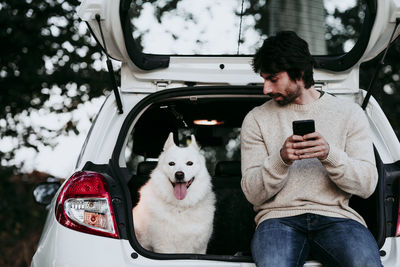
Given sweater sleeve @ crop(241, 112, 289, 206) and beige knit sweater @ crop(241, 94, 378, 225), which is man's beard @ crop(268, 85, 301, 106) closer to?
beige knit sweater @ crop(241, 94, 378, 225)

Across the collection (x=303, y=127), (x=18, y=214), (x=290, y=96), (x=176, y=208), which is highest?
(x=303, y=127)

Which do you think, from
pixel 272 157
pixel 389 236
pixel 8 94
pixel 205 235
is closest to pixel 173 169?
pixel 205 235

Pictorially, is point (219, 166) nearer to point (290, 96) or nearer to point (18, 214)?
point (290, 96)

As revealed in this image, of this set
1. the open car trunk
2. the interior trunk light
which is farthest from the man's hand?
the interior trunk light

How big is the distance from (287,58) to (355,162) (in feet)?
2.27

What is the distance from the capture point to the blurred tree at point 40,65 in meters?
7.88

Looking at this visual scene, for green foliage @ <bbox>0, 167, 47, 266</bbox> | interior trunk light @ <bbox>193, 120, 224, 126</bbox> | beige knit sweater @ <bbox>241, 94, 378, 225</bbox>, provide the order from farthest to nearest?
green foliage @ <bbox>0, 167, 47, 266</bbox>
interior trunk light @ <bbox>193, 120, 224, 126</bbox>
beige knit sweater @ <bbox>241, 94, 378, 225</bbox>

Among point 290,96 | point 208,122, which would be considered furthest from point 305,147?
point 208,122

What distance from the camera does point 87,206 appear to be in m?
2.51

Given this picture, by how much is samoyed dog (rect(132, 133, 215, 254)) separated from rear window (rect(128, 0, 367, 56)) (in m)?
0.80

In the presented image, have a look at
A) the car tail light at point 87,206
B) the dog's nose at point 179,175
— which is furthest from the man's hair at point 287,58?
the car tail light at point 87,206

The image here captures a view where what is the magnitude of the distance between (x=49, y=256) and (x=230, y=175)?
190 cm

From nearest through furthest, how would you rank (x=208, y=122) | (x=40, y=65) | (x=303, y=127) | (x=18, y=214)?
(x=303, y=127) → (x=208, y=122) → (x=40, y=65) → (x=18, y=214)

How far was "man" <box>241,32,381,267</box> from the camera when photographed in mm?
2410
